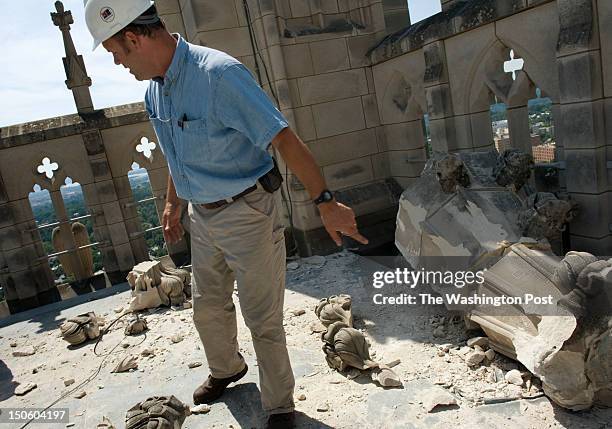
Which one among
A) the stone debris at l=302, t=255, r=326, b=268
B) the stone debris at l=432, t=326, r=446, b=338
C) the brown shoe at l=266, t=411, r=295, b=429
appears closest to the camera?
the brown shoe at l=266, t=411, r=295, b=429

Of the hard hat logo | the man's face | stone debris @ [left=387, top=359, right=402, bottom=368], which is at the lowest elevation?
stone debris @ [left=387, top=359, right=402, bottom=368]

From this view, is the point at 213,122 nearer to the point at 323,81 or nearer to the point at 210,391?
the point at 210,391

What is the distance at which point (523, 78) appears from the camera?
371cm

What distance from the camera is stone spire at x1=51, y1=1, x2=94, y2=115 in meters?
5.97

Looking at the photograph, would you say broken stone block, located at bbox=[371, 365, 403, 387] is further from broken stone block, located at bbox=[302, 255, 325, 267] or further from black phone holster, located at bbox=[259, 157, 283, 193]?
broken stone block, located at bbox=[302, 255, 325, 267]

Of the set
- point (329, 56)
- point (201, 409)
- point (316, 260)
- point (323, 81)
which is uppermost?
point (329, 56)

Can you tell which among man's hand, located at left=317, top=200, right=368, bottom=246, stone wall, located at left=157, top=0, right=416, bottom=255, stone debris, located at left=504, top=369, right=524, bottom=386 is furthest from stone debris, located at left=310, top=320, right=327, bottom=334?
stone wall, located at left=157, top=0, right=416, bottom=255

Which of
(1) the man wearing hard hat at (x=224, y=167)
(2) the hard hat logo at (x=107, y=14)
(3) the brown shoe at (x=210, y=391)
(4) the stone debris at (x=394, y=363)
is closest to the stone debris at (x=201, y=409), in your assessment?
(3) the brown shoe at (x=210, y=391)

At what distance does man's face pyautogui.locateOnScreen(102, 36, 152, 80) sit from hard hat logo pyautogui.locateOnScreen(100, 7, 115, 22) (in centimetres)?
7

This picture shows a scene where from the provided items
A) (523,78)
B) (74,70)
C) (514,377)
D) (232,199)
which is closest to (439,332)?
(514,377)

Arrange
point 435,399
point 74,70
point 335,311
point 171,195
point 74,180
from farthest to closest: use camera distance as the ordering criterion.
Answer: point 74,180 < point 74,70 < point 335,311 < point 171,195 < point 435,399

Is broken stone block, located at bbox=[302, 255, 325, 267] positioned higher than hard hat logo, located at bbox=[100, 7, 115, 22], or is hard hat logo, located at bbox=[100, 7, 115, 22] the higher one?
hard hat logo, located at bbox=[100, 7, 115, 22]

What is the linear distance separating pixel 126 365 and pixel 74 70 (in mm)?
4609

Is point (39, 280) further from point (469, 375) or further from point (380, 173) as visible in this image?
point (469, 375)
